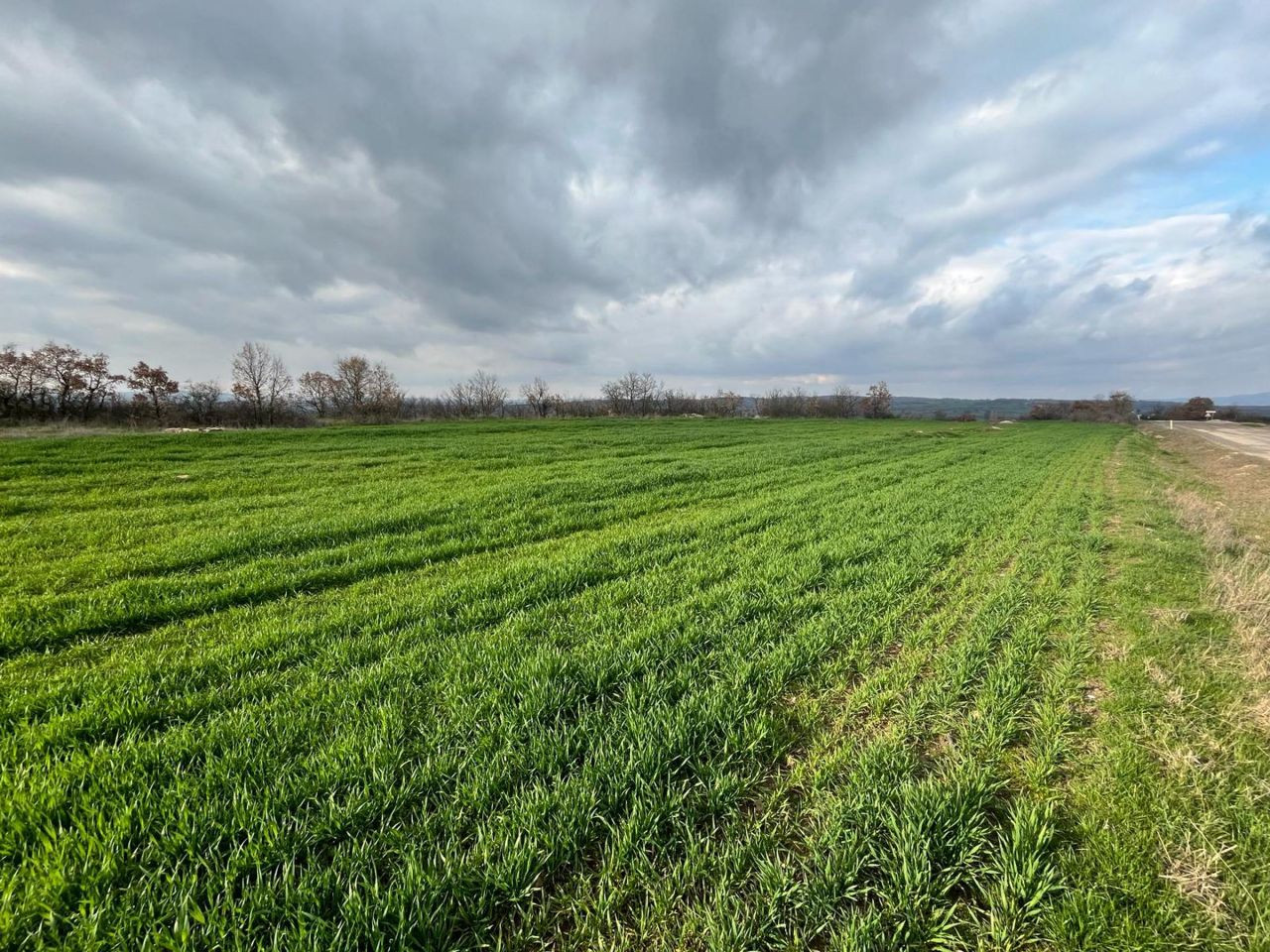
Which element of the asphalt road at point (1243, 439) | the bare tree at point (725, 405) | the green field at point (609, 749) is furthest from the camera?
the bare tree at point (725, 405)

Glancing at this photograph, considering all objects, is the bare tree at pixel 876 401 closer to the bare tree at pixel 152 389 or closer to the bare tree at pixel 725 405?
the bare tree at pixel 725 405

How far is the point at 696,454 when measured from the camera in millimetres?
22469

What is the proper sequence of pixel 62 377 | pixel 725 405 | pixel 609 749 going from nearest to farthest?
pixel 609 749 → pixel 62 377 → pixel 725 405

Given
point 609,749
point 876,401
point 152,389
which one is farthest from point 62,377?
point 876,401

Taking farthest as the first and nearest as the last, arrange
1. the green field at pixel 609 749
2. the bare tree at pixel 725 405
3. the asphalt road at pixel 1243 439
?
the bare tree at pixel 725 405, the asphalt road at pixel 1243 439, the green field at pixel 609 749

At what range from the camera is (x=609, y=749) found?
10.8ft

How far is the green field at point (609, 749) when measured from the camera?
7.55 ft

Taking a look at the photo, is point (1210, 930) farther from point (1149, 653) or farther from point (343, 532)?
point (343, 532)

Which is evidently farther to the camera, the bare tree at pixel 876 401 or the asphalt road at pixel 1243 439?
the bare tree at pixel 876 401

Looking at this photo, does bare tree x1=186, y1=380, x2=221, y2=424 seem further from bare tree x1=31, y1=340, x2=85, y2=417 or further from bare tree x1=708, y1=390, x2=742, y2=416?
bare tree x1=708, y1=390, x2=742, y2=416

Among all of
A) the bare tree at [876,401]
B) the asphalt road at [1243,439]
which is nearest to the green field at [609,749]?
the asphalt road at [1243,439]

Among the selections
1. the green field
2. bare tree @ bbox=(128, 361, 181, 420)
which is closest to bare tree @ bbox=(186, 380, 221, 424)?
bare tree @ bbox=(128, 361, 181, 420)

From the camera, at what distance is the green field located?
2303 millimetres

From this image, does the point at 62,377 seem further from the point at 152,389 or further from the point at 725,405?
the point at 725,405
